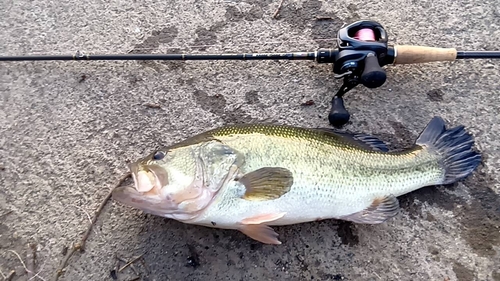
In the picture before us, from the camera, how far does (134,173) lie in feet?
7.40

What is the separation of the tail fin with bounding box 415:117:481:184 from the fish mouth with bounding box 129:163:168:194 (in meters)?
1.34

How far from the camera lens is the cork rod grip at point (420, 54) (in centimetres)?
258

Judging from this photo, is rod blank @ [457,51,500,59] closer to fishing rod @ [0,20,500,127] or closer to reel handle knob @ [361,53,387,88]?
fishing rod @ [0,20,500,127]

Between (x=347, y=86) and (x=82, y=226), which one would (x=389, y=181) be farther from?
(x=82, y=226)

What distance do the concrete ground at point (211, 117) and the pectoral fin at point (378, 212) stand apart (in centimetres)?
13

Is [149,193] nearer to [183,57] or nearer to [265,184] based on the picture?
[265,184]

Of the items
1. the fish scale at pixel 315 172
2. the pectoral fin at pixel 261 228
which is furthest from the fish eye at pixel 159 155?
the pectoral fin at pixel 261 228

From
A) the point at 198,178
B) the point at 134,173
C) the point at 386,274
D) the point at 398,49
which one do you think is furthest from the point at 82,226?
the point at 398,49

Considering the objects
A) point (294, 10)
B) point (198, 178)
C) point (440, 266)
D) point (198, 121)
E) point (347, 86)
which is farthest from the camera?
point (294, 10)

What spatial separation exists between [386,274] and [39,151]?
79.5 inches

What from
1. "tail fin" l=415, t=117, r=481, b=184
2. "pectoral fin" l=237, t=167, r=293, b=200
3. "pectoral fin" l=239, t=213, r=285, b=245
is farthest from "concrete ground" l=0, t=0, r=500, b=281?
"pectoral fin" l=237, t=167, r=293, b=200

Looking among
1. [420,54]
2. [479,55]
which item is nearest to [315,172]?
[420,54]

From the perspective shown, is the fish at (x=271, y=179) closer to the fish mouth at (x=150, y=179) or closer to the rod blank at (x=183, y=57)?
the fish mouth at (x=150, y=179)

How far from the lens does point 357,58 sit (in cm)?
243
